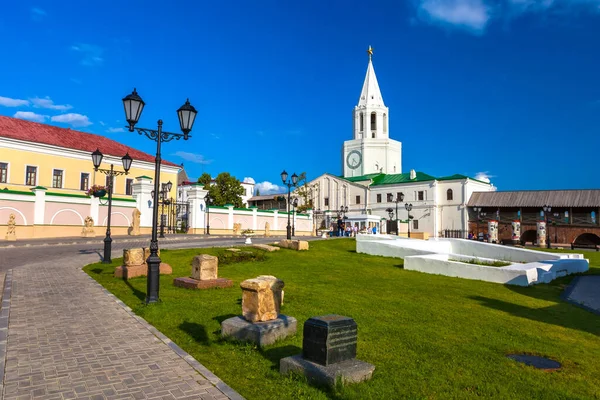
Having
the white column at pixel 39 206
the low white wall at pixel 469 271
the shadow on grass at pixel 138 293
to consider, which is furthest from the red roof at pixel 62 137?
the low white wall at pixel 469 271

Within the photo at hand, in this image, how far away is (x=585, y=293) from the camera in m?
12.1

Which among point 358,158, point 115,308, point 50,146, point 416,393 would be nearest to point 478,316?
point 416,393

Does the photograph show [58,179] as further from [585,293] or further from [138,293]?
[585,293]

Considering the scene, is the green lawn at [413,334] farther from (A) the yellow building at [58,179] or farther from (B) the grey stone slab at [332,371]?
(A) the yellow building at [58,179]

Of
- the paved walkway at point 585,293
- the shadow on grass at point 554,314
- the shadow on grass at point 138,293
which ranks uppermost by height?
the shadow on grass at point 138,293

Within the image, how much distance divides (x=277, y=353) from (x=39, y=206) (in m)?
27.8

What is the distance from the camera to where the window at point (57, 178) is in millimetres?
39969

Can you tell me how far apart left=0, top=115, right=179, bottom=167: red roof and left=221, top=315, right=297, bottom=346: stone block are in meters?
39.6

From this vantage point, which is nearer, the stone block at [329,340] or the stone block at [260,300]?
the stone block at [329,340]

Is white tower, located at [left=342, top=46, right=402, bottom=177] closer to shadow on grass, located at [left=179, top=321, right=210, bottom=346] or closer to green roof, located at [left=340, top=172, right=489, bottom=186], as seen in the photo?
green roof, located at [left=340, top=172, right=489, bottom=186]

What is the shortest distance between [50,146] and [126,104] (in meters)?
36.5

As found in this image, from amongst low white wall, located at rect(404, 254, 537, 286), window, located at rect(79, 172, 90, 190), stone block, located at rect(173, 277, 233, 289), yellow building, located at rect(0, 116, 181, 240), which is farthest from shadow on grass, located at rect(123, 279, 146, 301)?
window, located at rect(79, 172, 90, 190)

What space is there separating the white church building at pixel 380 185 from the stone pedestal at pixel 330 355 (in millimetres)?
50540

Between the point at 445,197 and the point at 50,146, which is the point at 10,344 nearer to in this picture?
the point at 50,146
